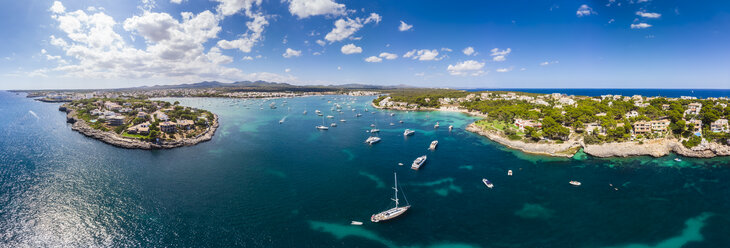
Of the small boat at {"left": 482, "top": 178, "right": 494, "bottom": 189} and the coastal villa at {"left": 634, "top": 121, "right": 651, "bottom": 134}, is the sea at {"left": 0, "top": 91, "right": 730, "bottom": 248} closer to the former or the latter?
the small boat at {"left": 482, "top": 178, "right": 494, "bottom": 189}

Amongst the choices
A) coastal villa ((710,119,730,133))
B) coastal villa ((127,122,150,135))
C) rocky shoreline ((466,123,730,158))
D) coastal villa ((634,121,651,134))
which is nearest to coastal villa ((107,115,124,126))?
coastal villa ((127,122,150,135))

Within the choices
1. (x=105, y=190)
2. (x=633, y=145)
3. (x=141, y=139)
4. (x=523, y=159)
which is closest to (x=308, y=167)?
(x=105, y=190)

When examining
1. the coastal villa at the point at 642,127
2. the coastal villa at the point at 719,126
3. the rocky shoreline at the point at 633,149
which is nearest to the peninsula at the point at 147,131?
the rocky shoreline at the point at 633,149

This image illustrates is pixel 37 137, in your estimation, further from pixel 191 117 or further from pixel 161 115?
pixel 191 117

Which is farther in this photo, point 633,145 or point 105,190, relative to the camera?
point 633,145

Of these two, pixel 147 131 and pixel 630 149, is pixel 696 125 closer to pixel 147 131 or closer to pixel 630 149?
pixel 630 149

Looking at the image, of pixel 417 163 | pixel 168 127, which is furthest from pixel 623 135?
pixel 168 127
